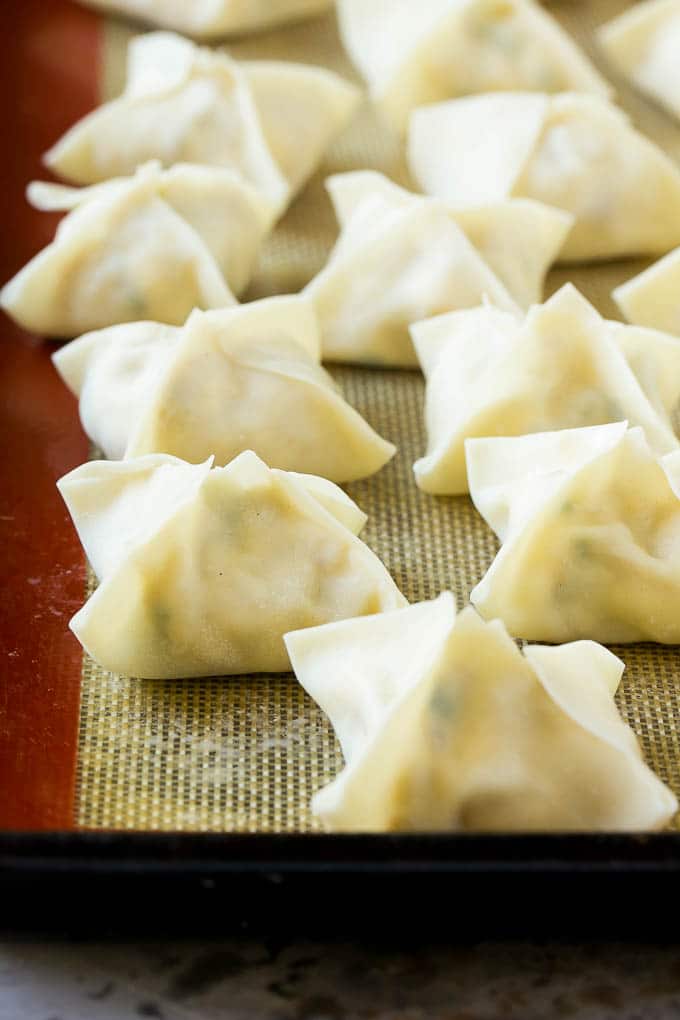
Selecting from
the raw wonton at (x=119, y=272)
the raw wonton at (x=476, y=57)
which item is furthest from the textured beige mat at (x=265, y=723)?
the raw wonton at (x=476, y=57)

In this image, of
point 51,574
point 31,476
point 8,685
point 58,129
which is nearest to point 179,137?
point 58,129

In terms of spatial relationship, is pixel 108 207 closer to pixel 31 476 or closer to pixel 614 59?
pixel 31 476

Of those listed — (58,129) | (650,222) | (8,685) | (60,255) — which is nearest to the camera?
(8,685)

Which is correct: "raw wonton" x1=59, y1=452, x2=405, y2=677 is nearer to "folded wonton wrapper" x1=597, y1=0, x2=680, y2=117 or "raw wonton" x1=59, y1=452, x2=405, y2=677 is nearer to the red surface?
the red surface

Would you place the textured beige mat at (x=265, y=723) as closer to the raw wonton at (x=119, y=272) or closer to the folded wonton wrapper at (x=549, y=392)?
the folded wonton wrapper at (x=549, y=392)

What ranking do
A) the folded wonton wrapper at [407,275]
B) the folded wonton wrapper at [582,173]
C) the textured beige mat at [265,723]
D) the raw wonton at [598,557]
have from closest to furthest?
the textured beige mat at [265,723] < the raw wonton at [598,557] < the folded wonton wrapper at [407,275] < the folded wonton wrapper at [582,173]

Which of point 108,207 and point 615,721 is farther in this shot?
point 108,207

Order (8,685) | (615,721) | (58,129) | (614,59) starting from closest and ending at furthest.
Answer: (615,721) → (8,685) → (58,129) → (614,59)

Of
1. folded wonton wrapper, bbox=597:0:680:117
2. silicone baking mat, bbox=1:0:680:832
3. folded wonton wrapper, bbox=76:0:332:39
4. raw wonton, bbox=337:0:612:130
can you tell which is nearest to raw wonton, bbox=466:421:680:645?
silicone baking mat, bbox=1:0:680:832
